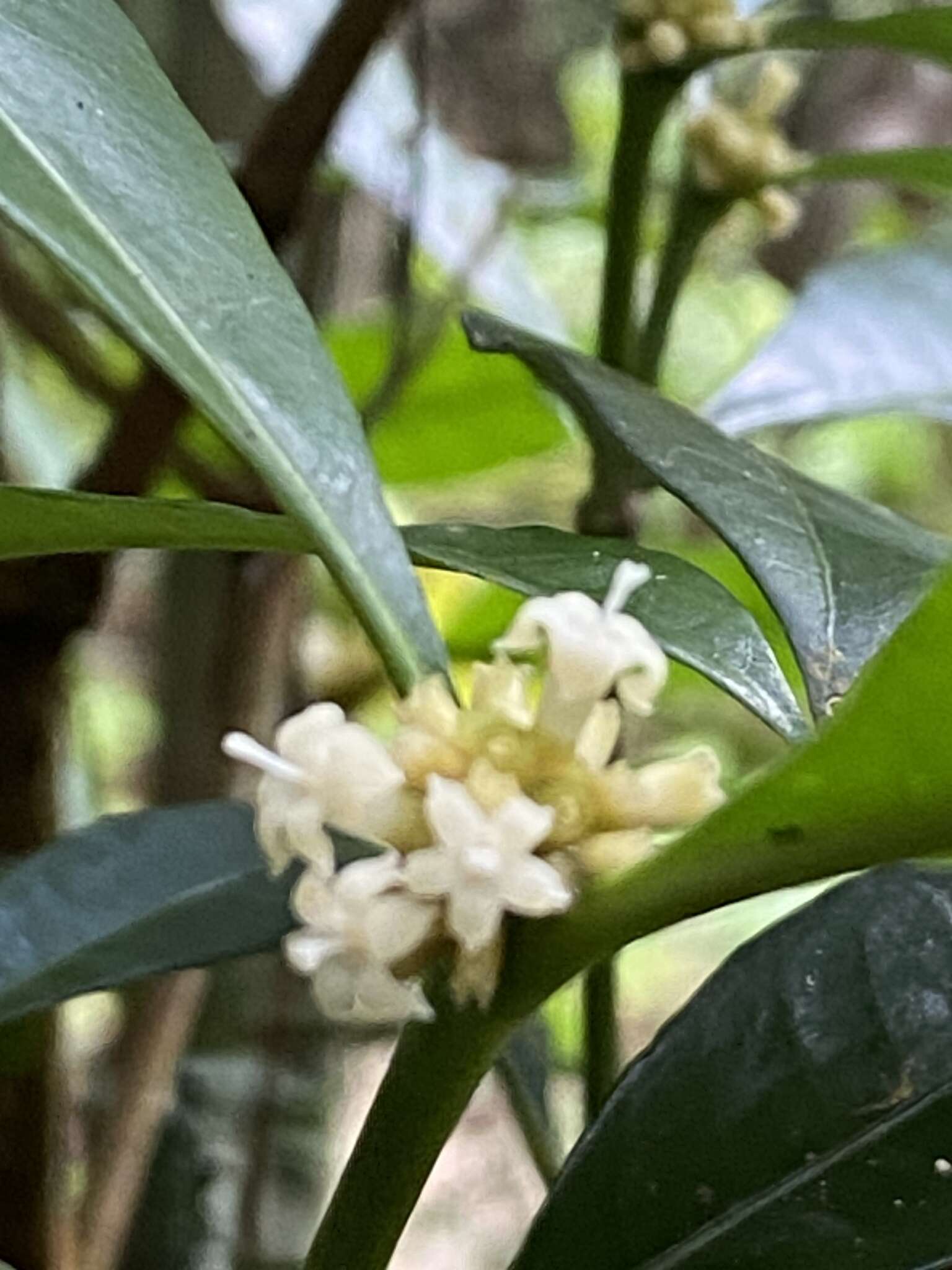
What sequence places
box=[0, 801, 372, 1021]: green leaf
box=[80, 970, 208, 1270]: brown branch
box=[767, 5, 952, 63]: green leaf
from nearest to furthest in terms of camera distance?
box=[0, 801, 372, 1021]: green leaf
box=[767, 5, 952, 63]: green leaf
box=[80, 970, 208, 1270]: brown branch

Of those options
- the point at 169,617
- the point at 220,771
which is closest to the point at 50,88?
the point at 220,771

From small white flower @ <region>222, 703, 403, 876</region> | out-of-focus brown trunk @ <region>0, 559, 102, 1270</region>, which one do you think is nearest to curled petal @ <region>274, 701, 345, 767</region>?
→ small white flower @ <region>222, 703, 403, 876</region>

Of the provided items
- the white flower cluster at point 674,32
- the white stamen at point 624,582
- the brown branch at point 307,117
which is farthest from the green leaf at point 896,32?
the white stamen at point 624,582

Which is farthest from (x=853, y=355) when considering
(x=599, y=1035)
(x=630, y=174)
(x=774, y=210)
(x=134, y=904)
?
(x=134, y=904)

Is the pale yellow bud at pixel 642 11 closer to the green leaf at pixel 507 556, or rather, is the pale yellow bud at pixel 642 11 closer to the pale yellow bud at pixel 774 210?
the pale yellow bud at pixel 774 210

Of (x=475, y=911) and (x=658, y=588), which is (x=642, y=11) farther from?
(x=475, y=911)

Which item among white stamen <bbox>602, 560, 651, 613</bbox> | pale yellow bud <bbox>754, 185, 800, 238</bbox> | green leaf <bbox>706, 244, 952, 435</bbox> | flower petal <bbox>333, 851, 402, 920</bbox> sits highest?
white stamen <bbox>602, 560, 651, 613</bbox>

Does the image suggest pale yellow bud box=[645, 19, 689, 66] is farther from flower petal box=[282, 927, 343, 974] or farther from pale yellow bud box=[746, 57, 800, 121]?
flower petal box=[282, 927, 343, 974]
